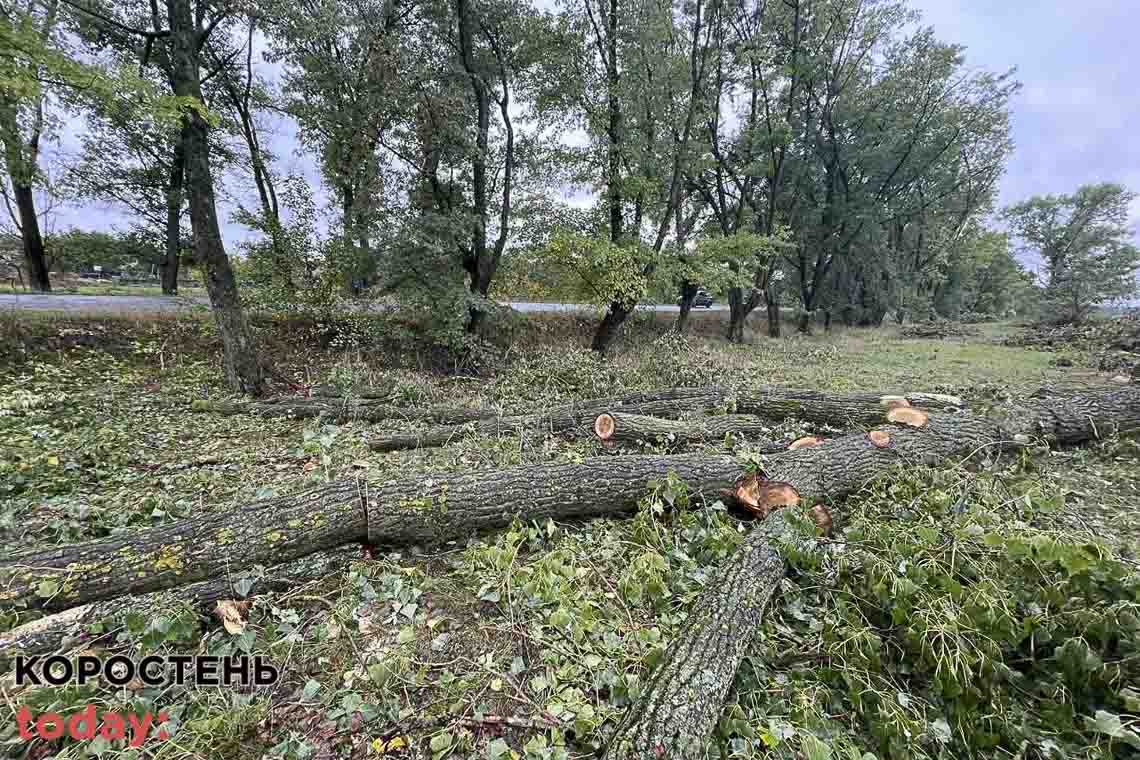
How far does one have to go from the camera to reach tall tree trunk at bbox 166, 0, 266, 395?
185 inches

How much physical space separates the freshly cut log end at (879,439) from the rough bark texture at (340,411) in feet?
12.0

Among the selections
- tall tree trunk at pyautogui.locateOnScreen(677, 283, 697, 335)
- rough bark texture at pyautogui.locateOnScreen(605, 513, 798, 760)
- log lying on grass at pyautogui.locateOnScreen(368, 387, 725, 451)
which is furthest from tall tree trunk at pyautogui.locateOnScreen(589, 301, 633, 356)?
rough bark texture at pyautogui.locateOnScreen(605, 513, 798, 760)

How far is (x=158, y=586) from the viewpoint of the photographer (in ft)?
6.22

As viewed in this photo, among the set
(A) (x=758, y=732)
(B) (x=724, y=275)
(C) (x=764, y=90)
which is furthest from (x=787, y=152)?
(A) (x=758, y=732)

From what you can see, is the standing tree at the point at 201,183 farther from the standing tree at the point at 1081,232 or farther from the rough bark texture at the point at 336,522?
the standing tree at the point at 1081,232

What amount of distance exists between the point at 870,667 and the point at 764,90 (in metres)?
14.4

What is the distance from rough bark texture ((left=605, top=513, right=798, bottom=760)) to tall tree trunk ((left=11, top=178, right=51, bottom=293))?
13.3 metres

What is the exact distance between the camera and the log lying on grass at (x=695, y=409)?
416 cm

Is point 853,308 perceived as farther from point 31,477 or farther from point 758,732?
point 31,477

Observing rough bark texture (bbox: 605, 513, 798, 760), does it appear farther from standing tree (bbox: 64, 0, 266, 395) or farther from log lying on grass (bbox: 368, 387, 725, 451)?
standing tree (bbox: 64, 0, 266, 395)

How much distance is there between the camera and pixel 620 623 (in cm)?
190

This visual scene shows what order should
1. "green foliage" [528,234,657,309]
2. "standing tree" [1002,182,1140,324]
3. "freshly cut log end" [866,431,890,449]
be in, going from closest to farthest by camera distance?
1. "freshly cut log end" [866,431,890,449]
2. "green foliage" [528,234,657,309]
3. "standing tree" [1002,182,1140,324]

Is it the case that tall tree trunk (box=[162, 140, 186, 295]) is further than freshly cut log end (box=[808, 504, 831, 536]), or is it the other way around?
tall tree trunk (box=[162, 140, 186, 295])

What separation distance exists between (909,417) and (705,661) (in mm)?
3210
